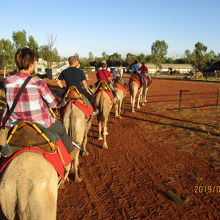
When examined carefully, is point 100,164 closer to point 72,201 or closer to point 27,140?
point 72,201

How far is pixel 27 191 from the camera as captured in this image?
207cm

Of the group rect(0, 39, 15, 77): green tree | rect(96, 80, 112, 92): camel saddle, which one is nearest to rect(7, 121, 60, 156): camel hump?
rect(96, 80, 112, 92): camel saddle

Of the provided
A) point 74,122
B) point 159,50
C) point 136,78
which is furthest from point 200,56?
point 74,122

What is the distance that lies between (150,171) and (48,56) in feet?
169

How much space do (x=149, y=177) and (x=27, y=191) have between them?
386 centimetres

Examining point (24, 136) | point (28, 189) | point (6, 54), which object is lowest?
point (28, 189)

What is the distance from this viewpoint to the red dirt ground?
4.14 meters

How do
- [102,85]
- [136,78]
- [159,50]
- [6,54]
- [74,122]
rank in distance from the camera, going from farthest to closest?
1. [159,50]
2. [6,54]
3. [136,78]
4. [102,85]
5. [74,122]

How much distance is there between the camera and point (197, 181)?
5.10 meters

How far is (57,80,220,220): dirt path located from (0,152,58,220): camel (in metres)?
2.09

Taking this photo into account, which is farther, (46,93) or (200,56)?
(200,56)

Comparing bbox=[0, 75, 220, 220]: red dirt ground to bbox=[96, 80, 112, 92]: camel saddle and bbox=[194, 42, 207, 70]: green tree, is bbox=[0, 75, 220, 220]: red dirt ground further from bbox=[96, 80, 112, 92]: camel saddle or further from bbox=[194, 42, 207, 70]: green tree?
bbox=[194, 42, 207, 70]: green tree

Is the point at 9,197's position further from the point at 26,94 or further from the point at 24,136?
the point at 26,94
